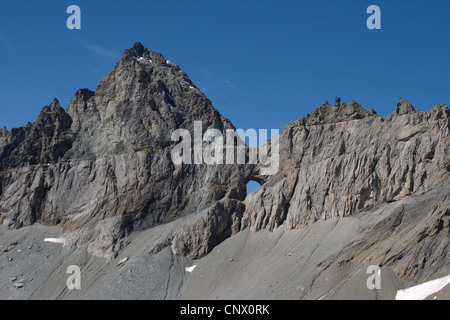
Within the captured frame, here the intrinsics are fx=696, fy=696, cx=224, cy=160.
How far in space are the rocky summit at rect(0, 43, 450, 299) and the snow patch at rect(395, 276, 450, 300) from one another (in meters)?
0.93

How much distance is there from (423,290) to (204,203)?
119 ft

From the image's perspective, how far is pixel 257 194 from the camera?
87.8m

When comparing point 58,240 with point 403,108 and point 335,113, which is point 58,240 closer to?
point 335,113

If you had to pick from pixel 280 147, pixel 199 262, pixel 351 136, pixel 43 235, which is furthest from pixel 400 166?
pixel 43 235

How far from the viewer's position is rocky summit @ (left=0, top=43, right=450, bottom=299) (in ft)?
231

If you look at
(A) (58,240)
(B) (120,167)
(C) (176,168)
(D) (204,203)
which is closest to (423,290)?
(D) (204,203)

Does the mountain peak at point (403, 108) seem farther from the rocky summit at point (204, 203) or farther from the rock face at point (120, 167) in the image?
the rock face at point (120, 167)

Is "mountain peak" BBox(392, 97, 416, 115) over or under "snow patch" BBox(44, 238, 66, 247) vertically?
over

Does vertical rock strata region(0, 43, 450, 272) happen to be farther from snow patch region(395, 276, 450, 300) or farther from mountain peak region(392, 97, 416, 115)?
snow patch region(395, 276, 450, 300)

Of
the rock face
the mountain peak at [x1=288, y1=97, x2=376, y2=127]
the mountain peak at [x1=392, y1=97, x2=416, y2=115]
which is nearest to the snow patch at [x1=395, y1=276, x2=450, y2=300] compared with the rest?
the mountain peak at [x1=392, y1=97, x2=416, y2=115]

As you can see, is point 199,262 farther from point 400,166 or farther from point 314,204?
point 400,166
